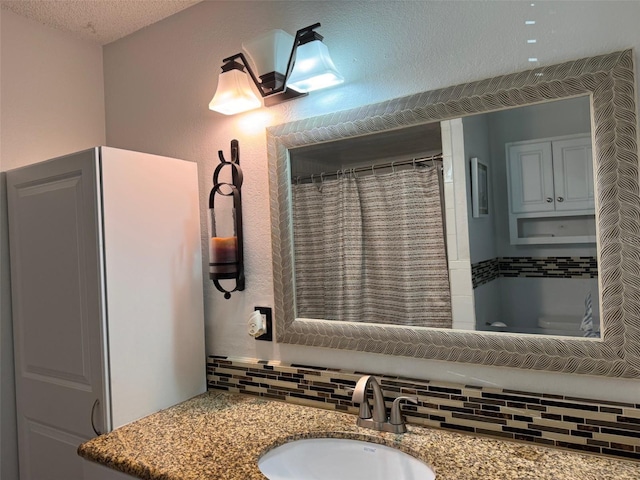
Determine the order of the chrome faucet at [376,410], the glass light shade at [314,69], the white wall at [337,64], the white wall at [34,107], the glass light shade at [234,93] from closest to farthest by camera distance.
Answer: the white wall at [337,64] → the chrome faucet at [376,410] → the glass light shade at [314,69] → the glass light shade at [234,93] → the white wall at [34,107]

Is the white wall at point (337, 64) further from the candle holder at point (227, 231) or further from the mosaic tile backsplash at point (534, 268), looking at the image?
the mosaic tile backsplash at point (534, 268)

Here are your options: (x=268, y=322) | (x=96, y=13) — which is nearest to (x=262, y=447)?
(x=268, y=322)

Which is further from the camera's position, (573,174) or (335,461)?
(335,461)

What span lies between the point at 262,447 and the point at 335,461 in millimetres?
215

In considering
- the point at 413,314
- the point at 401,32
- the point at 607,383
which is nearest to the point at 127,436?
the point at 413,314

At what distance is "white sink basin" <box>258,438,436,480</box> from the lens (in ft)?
3.98

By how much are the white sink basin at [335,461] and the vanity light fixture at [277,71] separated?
1092 mm

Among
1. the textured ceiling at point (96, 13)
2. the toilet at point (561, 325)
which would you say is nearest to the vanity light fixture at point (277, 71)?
the textured ceiling at point (96, 13)

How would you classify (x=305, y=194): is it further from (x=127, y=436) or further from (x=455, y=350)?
(x=127, y=436)

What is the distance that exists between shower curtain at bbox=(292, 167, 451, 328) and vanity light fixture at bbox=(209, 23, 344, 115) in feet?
1.06

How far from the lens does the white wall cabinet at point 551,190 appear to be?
1134mm

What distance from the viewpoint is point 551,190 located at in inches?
46.3

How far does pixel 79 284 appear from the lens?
1.47 metres

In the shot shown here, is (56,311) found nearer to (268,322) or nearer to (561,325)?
(268,322)
